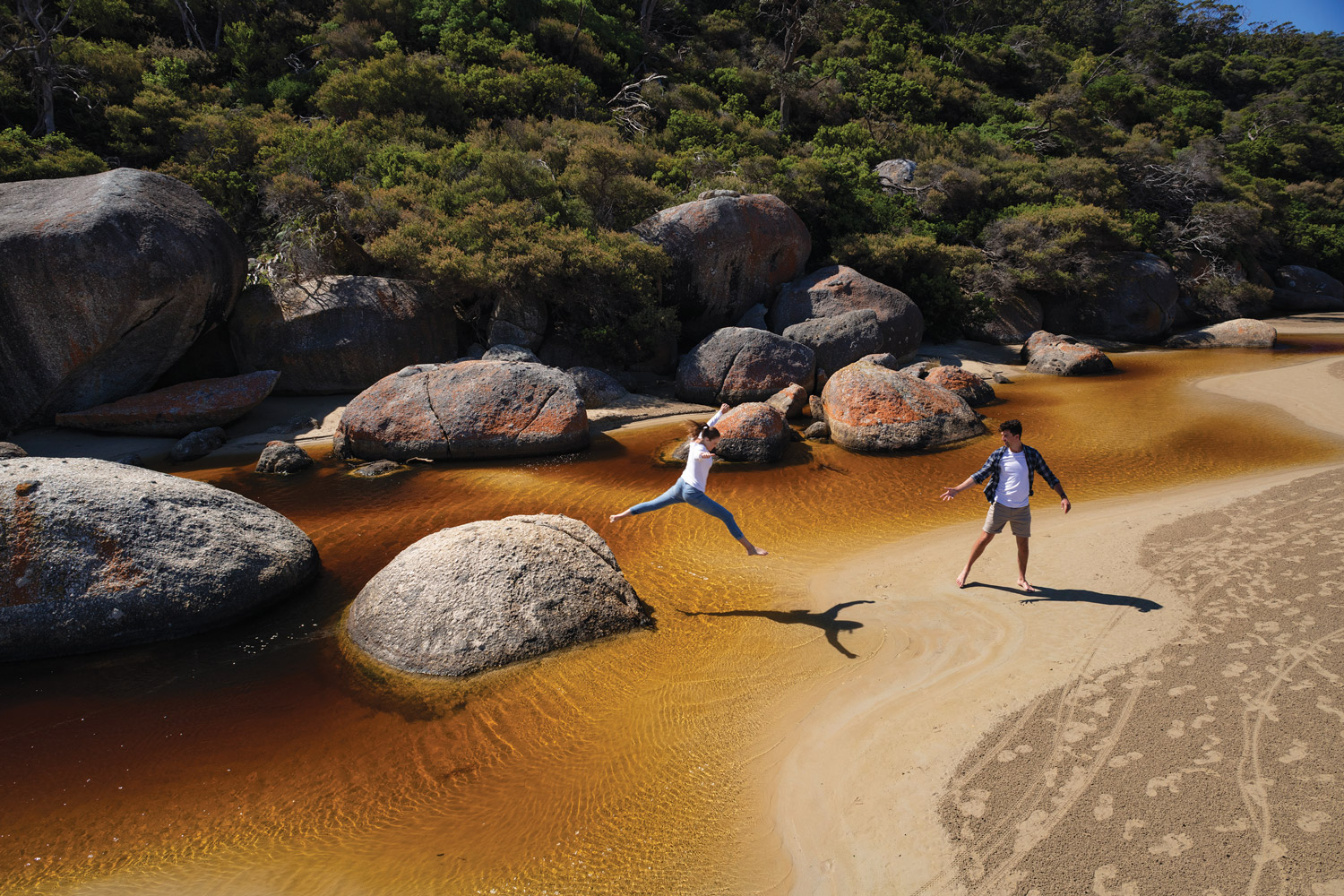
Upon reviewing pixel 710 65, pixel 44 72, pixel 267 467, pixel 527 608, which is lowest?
pixel 267 467

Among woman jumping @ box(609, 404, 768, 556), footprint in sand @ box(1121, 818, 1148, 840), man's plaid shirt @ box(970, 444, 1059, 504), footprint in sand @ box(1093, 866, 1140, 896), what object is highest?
man's plaid shirt @ box(970, 444, 1059, 504)

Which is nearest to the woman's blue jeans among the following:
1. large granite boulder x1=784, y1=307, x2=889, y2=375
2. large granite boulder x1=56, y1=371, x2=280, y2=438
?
large granite boulder x1=784, y1=307, x2=889, y2=375

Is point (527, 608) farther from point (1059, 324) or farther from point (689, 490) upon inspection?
point (1059, 324)

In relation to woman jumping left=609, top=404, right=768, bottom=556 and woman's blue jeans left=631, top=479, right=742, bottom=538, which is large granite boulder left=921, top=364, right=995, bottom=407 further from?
woman's blue jeans left=631, top=479, right=742, bottom=538

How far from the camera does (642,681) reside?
18.7 ft

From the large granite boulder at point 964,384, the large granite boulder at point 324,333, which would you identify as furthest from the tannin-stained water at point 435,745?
the large granite boulder at point 324,333

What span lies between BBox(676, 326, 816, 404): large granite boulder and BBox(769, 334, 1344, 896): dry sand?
8369 mm

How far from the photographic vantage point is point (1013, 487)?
6629 millimetres

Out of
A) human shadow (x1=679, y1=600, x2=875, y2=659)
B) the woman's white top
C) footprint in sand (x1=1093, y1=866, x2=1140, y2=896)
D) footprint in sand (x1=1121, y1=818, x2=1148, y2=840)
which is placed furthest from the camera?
the woman's white top

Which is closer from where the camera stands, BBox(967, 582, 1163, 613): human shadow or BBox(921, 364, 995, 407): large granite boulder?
BBox(967, 582, 1163, 613): human shadow

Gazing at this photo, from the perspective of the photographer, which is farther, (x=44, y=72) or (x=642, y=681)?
(x=44, y=72)

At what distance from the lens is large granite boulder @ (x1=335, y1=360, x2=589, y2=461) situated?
1212 cm

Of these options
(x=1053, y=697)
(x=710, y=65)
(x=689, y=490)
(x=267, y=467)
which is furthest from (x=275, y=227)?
(x=710, y=65)

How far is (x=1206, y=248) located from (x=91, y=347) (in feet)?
126
